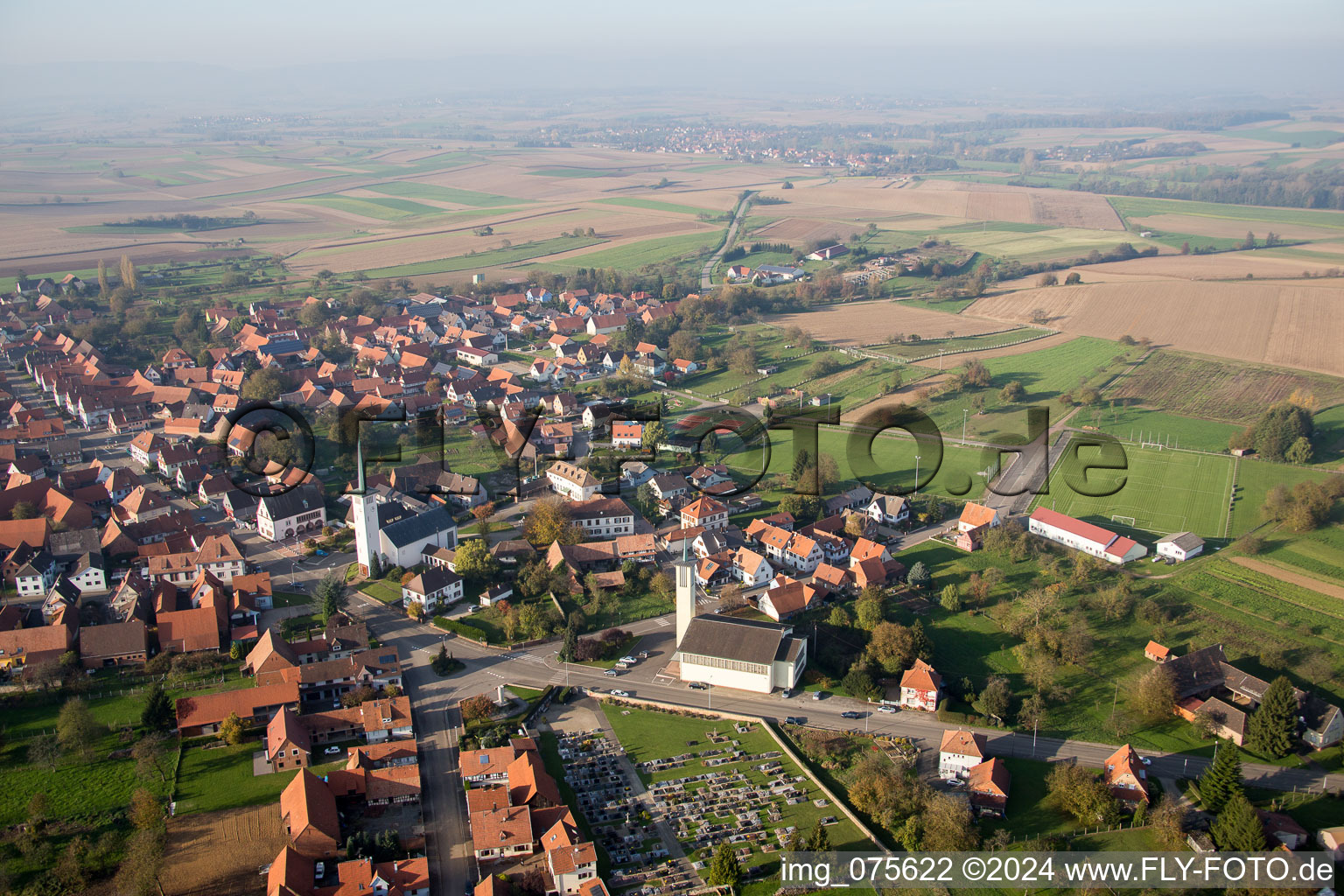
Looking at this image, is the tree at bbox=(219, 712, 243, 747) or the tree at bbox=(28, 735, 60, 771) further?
the tree at bbox=(219, 712, 243, 747)

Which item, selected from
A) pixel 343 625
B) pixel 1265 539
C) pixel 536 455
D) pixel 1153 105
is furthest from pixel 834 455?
pixel 1153 105

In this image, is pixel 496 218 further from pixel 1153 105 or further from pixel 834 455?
pixel 1153 105

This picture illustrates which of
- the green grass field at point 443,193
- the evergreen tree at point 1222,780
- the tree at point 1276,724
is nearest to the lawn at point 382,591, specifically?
the evergreen tree at point 1222,780

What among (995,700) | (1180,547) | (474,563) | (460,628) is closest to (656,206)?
(474,563)

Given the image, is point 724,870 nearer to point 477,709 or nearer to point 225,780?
point 477,709

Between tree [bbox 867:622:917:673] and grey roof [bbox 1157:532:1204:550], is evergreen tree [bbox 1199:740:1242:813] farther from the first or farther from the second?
grey roof [bbox 1157:532:1204:550]

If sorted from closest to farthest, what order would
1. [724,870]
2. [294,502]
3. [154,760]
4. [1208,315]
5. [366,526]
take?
[724,870] < [154,760] < [366,526] < [294,502] < [1208,315]

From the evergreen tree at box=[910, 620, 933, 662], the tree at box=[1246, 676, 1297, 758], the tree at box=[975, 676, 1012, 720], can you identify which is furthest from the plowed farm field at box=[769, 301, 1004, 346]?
the tree at box=[1246, 676, 1297, 758]

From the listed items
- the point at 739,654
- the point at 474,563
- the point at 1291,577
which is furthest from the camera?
the point at 474,563
